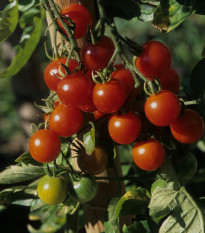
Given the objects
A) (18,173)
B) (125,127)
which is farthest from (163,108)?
(18,173)

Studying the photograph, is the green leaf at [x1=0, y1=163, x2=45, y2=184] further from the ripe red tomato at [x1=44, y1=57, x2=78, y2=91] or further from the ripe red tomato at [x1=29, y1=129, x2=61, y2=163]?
the ripe red tomato at [x1=44, y1=57, x2=78, y2=91]

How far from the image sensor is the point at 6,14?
738 millimetres

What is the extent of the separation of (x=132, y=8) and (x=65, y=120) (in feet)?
1.07

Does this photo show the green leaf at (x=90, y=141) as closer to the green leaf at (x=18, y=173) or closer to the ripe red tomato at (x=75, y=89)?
the ripe red tomato at (x=75, y=89)

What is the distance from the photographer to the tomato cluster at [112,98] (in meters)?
0.74

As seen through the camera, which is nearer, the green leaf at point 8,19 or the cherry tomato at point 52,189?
the green leaf at point 8,19

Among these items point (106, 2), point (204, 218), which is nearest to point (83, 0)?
point (106, 2)

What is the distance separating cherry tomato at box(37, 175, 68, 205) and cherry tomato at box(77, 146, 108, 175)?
0.06m

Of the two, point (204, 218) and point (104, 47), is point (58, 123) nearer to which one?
point (104, 47)

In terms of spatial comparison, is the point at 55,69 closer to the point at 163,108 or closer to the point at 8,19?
the point at 8,19

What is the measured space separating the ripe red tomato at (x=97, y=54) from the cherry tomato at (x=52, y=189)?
30 cm

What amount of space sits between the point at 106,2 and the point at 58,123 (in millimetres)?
331

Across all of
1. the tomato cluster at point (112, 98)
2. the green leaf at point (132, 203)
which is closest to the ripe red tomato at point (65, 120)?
the tomato cluster at point (112, 98)

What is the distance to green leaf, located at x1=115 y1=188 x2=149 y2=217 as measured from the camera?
2.93 feet
